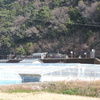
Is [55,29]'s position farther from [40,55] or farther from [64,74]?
[64,74]

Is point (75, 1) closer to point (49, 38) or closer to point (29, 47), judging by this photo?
point (49, 38)

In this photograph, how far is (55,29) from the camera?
4809 centimetres

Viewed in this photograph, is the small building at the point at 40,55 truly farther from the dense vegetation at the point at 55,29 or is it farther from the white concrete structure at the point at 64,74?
the white concrete structure at the point at 64,74

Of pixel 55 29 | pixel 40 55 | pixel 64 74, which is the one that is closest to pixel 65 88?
pixel 64 74

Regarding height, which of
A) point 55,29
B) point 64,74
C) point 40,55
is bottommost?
point 64,74

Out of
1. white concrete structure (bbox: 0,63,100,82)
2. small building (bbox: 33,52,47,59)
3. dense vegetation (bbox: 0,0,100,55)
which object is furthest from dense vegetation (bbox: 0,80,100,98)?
small building (bbox: 33,52,47,59)

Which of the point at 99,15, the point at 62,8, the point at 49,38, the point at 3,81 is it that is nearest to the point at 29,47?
the point at 49,38

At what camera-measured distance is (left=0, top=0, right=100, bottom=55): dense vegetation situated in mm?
44594

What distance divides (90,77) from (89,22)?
1007 inches

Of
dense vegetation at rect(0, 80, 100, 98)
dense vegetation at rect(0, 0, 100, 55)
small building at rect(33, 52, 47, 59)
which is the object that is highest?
dense vegetation at rect(0, 0, 100, 55)

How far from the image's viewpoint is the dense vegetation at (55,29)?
44.6 metres

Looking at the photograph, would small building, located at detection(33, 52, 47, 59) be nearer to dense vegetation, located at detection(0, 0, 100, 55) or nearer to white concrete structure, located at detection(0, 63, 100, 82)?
dense vegetation, located at detection(0, 0, 100, 55)

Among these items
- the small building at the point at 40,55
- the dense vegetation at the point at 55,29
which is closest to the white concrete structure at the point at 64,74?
the dense vegetation at the point at 55,29

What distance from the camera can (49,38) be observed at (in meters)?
48.8
